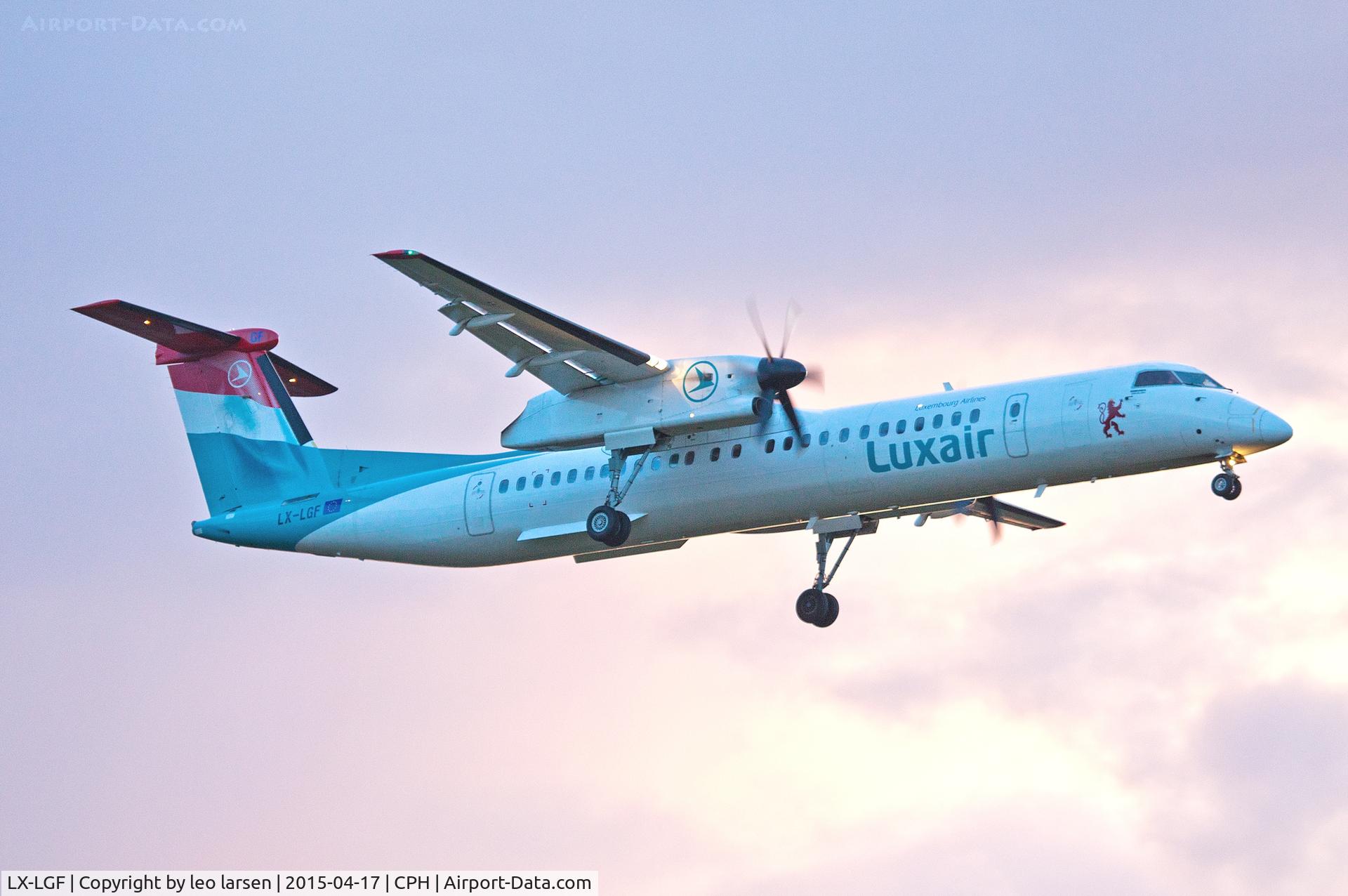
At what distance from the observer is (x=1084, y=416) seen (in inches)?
901

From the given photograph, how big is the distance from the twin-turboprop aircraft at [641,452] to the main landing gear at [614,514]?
3 centimetres

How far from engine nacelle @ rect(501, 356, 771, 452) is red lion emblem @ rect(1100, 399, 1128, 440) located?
15.7 ft

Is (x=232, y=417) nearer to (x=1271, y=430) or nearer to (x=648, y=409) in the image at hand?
(x=648, y=409)

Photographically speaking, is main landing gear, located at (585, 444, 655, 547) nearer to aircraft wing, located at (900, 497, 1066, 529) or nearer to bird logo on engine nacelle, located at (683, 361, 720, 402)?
bird logo on engine nacelle, located at (683, 361, 720, 402)

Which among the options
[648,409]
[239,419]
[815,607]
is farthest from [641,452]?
[239,419]

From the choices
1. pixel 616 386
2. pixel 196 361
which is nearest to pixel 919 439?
pixel 616 386

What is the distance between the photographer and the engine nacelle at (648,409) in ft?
80.4

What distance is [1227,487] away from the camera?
22.0 metres

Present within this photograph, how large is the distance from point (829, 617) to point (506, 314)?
781 centimetres

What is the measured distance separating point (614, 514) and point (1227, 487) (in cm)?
882

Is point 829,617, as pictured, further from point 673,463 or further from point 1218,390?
point 1218,390

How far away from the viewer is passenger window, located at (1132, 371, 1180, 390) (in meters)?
22.7

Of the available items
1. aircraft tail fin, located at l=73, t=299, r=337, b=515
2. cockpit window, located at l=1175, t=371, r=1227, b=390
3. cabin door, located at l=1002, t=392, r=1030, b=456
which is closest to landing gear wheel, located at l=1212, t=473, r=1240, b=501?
cockpit window, located at l=1175, t=371, r=1227, b=390

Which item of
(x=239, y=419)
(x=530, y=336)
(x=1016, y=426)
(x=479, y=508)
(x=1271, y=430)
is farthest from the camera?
(x=239, y=419)
